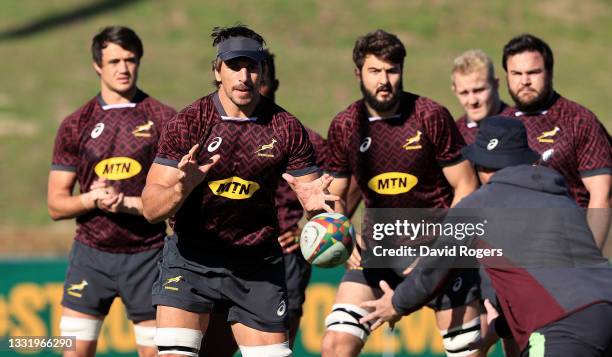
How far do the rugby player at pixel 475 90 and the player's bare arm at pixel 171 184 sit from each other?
11.9ft

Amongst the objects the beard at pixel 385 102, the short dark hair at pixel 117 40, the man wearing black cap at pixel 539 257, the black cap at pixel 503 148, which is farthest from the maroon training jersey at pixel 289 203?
the man wearing black cap at pixel 539 257

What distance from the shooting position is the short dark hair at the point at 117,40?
10430 mm

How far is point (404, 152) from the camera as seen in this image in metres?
9.81

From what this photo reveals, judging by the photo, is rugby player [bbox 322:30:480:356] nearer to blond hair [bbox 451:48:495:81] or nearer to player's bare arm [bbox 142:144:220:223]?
blond hair [bbox 451:48:495:81]

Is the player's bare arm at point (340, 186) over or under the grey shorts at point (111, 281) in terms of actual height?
over

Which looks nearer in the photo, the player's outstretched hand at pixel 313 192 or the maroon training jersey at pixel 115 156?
the player's outstretched hand at pixel 313 192

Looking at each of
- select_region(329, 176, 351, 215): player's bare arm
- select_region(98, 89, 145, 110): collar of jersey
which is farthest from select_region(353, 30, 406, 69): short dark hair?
select_region(98, 89, 145, 110): collar of jersey

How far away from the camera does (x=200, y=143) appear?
8406 millimetres

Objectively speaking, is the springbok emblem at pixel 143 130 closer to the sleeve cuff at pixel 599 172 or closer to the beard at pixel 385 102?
the beard at pixel 385 102

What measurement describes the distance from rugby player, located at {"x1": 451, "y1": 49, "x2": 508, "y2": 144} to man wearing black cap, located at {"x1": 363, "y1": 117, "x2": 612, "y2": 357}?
379 cm

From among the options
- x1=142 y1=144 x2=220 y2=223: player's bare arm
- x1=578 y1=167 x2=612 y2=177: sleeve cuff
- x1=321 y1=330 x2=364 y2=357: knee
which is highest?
x1=578 y1=167 x2=612 y2=177: sleeve cuff

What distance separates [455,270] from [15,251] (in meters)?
18.8

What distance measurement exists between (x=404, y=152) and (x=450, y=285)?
3.87ft

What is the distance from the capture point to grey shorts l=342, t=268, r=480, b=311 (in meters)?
9.84
